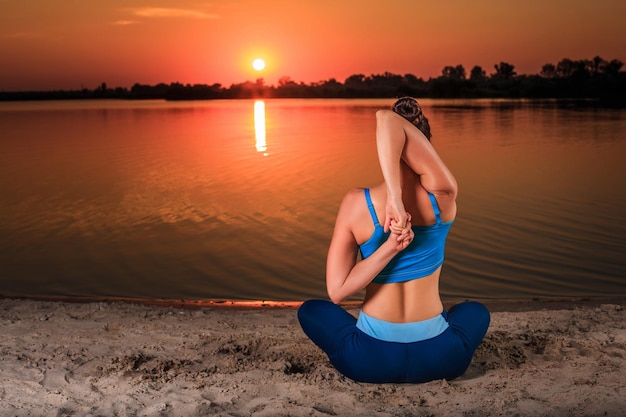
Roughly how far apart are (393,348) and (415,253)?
1.70 feet

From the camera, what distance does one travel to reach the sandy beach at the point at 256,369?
144 inches

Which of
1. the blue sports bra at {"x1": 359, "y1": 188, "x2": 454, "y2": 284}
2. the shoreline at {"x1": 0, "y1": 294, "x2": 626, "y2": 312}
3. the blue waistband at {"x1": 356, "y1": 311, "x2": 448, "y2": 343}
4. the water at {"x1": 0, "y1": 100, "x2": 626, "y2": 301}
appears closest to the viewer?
the blue sports bra at {"x1": 359, "y1": 188, "x2": 454, "y2": 284}

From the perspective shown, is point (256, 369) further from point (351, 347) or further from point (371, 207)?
point (371, 207)

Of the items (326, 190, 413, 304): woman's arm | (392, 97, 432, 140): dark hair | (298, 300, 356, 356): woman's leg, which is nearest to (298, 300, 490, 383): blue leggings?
(298, 300, 356, 356): woman's leg

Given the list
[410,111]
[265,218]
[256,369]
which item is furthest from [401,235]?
[265,218]

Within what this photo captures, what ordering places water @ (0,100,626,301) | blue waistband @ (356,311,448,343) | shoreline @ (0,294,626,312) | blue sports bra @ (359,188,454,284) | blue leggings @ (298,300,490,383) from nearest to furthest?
1. blue sports bra @ (359,188,454,284)
2. blue waistband @ (356,311,448,343)
3. blue leggings @ (298,300,490,383)
4. shoreline @ (0,294,626,312)
5. water @ (0,100,626,301)

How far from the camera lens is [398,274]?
11.4 feet

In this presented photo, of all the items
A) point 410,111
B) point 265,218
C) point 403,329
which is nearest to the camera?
point 410,111

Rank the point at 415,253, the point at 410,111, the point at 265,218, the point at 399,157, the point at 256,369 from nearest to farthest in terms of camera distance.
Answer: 1. the point at 399,157
2. the point at 410,111
3. the point at 415,253
4. the point at 256,369
5. the point at 265,218

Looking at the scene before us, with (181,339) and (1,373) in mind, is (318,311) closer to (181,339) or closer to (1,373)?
(181,339)

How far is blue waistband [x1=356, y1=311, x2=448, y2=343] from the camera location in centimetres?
356

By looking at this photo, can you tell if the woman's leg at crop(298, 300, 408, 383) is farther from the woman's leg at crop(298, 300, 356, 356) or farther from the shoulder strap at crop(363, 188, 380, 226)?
the shoulder strap at crop(363, 188, 380, 226)

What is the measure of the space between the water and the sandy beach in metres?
1.86

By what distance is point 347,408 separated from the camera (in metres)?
3.63
